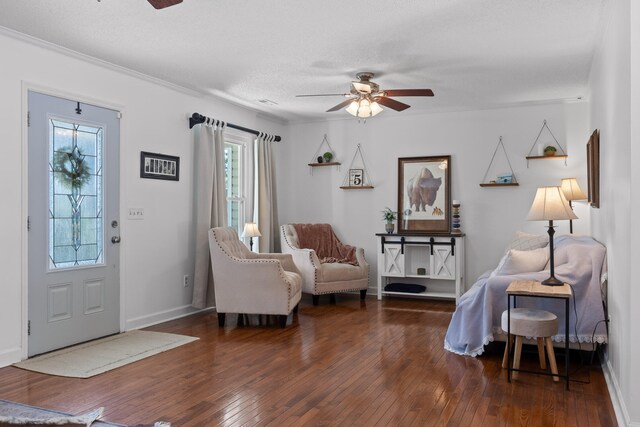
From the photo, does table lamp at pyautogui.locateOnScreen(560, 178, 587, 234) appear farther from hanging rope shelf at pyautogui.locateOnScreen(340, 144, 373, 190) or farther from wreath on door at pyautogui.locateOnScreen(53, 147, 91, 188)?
wreath on door at pyautogui.locateOnScreen(53, 147, 91, 188)

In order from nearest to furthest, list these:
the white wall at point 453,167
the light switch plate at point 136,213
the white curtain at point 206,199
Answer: the light switch plate at point 136,213
the white curtain at point 206,199
the white wall at point 453,167

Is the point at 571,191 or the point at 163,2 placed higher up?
the point at 163,2

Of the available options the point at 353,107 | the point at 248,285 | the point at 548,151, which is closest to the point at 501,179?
the point at 548,151

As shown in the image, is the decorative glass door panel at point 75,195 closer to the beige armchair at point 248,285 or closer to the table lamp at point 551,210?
the beige armchair at point 248,285

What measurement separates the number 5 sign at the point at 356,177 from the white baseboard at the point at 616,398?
4.26m

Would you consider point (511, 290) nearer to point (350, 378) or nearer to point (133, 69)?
point (350, 378)

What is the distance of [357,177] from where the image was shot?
24.3 ft

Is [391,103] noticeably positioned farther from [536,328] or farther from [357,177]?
[536,328]

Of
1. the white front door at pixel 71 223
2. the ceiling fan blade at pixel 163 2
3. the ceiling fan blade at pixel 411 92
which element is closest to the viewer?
the ceiling fan blade at pixel 163 2

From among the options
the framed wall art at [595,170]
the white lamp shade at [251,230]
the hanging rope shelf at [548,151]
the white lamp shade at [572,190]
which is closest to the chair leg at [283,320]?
the white lamp shade at [251,230]

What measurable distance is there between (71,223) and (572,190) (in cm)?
528

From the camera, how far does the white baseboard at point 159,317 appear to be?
5039mm

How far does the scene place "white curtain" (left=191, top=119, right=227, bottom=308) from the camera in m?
5.68

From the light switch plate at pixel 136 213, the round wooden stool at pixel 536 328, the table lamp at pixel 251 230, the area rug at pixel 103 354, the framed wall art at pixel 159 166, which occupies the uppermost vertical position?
the framed wall art at pixel 159 166
